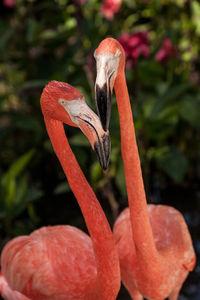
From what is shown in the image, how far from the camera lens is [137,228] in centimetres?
171

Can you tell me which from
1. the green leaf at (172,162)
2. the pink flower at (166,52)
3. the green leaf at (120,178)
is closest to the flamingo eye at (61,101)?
the green leaf at (120,178)

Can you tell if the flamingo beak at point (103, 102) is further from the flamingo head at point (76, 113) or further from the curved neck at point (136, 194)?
the curved neck at point (136, 194)

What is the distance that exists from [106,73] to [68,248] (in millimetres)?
817

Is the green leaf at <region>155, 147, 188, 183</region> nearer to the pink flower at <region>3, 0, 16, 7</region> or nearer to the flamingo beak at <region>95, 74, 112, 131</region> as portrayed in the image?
the flamingo beak at <region>95, 74, 112, 131</region>

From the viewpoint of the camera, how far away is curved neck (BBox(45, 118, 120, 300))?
1579 mm

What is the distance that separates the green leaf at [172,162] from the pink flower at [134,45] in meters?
0.69

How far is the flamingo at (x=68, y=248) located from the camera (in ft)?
4.55

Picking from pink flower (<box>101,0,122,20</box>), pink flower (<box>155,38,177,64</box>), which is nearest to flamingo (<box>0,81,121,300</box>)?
pink flower (<box>155,38,177,64</box>)

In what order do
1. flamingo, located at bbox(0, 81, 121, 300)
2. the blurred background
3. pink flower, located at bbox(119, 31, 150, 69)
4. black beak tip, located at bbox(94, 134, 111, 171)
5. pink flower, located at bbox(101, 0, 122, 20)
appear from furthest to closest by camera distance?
1. pink flower, located at bbox(101, 0, 122, 20)
2. the blurred background
3. pink flower, located at bbox(119, 31, 150, 69)
4. flamingo, located at bbox(0, 81, 121, 300)
5. black beak tip, located at bbox(94, 134, 111, 171)

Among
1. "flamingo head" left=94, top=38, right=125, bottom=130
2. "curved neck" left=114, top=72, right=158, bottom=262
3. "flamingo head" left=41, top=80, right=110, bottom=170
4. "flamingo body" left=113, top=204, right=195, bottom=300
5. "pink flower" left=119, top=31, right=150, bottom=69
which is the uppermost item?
"flamingo head" left=94, top=38, right=125, bottom=130

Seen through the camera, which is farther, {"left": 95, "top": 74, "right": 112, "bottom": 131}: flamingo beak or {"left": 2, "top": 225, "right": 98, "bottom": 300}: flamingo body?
{"left": 2, "top": 225, "right": 98, "bottom": 300}: flamingo body

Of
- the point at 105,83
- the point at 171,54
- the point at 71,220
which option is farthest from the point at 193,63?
the point at 105,83

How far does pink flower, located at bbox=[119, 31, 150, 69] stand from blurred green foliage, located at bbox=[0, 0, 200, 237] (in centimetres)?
14

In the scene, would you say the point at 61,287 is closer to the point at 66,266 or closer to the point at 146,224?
the point at 66,266
